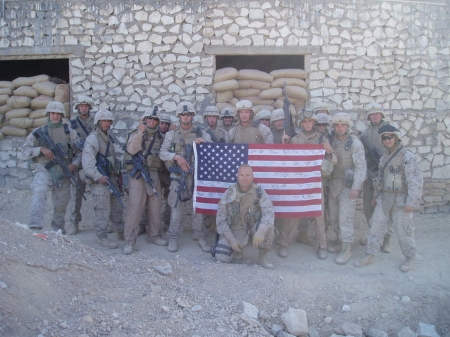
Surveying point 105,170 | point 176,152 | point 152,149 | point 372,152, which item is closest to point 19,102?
point 105,170

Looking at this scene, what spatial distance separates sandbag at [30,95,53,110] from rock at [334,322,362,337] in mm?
5903

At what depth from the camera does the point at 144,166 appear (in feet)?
19.2

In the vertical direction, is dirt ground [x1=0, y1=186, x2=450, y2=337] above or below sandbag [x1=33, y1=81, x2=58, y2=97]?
below

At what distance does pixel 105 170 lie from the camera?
5.96 meters

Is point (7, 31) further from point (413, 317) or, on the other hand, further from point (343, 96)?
point (413, 317)

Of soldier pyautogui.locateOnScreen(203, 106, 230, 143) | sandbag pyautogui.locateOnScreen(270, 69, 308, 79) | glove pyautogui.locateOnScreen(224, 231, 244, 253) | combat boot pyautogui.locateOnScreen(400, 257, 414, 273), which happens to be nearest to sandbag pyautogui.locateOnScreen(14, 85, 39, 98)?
soldier pyautogui.locateOnScreen(203, 106, 230, 143)

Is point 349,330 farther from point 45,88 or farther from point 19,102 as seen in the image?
point 19,102

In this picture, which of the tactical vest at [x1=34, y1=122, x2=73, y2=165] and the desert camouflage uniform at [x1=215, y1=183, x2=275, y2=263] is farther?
the tactical vest at [x1=34, y1=122, x2=73, y2=165]

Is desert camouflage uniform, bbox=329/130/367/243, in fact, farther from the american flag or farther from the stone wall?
the stone wall

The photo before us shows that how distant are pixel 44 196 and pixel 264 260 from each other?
3.02 m

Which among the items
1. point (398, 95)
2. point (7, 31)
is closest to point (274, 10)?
point (398, 95)

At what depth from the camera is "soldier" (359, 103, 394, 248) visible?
5840mm

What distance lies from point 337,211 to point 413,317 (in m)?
1.66

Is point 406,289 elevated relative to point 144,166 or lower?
lower
